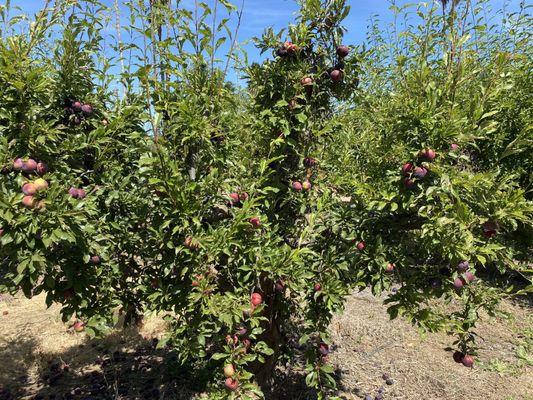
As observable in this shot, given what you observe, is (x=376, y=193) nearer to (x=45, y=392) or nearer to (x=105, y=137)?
(x=105, y=137)

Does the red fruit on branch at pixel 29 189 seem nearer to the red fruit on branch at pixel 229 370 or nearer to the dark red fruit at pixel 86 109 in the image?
the dark red fruit at pixel 86 109

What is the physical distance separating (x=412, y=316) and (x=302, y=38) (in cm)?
188

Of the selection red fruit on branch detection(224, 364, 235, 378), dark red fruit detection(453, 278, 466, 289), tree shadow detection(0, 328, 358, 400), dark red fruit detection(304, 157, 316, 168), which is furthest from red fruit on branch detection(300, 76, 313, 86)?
tree shadow detection(0, 328, 358, 400)

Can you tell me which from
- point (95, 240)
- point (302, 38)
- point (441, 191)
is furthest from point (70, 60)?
point (441, 191)

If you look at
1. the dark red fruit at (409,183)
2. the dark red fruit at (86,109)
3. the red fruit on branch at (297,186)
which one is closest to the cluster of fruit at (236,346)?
the red fruit on branch at (297,186)

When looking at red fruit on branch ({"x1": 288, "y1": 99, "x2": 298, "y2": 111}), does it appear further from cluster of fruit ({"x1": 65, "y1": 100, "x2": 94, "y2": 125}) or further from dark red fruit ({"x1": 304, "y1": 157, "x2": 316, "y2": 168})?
cluster of fruit ({"x1": 65, "y1": 100, "x2": 94, "y2": 125})

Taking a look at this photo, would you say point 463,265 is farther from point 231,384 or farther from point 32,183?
point 32,183

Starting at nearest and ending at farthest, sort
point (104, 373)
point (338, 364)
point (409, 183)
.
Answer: point (409, 183)
point (104, 373)
point (338, 364)

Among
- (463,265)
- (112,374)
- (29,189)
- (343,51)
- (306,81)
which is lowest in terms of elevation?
(112,374)

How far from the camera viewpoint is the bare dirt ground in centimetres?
377

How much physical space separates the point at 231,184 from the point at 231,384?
1206 millimetres

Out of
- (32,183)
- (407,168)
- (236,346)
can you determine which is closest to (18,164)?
(32,183)

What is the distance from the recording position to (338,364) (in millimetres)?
4262

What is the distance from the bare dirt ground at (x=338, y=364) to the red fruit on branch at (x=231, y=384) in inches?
52.9
